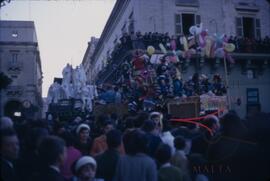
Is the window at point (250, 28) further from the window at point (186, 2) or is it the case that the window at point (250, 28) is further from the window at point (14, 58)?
the window at point (14, 58)

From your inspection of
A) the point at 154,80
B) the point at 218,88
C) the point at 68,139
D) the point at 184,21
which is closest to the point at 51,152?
the point at 68,139

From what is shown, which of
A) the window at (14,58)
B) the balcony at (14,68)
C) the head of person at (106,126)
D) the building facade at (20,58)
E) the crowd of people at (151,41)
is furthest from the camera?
the window at (14,58)

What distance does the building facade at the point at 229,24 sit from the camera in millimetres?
19891

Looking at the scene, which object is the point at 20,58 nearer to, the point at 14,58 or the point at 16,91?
the point at 14,58

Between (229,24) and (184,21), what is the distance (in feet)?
8.76

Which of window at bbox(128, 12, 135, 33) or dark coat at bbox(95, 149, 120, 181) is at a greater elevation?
window at bbox(128, 12, 135, 33)

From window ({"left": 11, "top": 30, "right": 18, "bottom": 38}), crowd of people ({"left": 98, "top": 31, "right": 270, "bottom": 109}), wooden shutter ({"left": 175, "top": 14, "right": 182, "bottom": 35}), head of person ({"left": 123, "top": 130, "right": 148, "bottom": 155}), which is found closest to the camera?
head of person ({"left": 123, "top": 130, "right": 148, "bottom": 155})

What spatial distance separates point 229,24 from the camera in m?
21.3

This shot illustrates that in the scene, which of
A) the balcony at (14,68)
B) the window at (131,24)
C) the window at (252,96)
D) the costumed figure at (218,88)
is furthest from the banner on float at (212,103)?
the balcony at (14,68)

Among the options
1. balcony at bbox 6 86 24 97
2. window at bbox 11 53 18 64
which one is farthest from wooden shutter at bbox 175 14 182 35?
window at bbox 11 53 18 64

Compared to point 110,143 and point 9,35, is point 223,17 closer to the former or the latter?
point 110,143

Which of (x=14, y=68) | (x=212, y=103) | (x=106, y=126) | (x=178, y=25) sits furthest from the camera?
(x=14, y=68)

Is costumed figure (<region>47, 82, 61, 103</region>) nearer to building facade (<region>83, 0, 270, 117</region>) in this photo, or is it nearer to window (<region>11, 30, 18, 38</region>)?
building facade (<region>83, 0, 270, 117</region>)

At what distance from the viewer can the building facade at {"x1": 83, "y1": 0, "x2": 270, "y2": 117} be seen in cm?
1989
